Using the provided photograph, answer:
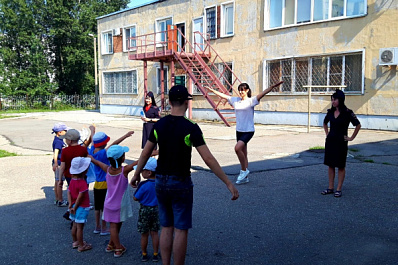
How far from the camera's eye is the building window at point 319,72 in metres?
16.1

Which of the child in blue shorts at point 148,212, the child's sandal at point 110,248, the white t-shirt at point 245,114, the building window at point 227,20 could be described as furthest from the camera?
the building window at point 227,20

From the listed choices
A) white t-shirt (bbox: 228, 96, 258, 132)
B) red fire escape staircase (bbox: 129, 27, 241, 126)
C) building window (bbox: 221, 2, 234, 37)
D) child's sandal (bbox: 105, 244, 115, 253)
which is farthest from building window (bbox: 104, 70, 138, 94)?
child's sandal (bbox: 105, 244, 115, 253)

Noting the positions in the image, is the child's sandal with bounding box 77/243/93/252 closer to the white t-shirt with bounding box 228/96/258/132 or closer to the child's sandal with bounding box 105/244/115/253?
the child's sandal with bounding box 105/244/115/253

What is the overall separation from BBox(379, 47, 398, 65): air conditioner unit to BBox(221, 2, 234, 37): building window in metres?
8.29

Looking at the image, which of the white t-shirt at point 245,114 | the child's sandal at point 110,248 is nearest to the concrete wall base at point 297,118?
the white t-shirt at point 245,114

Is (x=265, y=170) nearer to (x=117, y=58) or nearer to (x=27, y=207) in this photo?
(x=27, y=207)

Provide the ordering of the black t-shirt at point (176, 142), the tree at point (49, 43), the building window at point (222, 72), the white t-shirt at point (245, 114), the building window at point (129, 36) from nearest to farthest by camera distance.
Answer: the black t-shirt at point (176, 142), the white t-shirt at point (245, 114), the building window at point (222, 72), the building window at point (129, 36), the tree at point (49, 43)

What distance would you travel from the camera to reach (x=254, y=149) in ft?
37.4

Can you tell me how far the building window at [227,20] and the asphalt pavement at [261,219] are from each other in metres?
13.0

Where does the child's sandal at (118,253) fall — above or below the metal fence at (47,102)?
below

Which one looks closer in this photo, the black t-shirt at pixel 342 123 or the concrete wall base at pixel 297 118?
the black t-shirt at pixel 342 123

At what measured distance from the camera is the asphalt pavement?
4.16 m

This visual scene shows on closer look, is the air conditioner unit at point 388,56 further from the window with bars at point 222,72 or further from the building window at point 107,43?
the building window at point 107,43

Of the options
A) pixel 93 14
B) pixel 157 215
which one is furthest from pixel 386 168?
pixel 93 14
